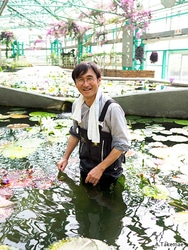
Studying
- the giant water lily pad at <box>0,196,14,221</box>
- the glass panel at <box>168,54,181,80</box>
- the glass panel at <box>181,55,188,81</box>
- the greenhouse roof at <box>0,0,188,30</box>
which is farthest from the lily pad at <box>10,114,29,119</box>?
the glass panel at <box>168,54,181,80</box>

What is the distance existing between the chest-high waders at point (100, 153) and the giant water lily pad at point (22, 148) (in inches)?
33.0

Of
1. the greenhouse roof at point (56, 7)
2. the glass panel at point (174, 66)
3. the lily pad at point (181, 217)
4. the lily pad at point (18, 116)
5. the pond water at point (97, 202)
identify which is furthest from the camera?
the glass panel at point (174, 66)

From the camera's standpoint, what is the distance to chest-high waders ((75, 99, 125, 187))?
1.75 meters

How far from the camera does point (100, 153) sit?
182cm

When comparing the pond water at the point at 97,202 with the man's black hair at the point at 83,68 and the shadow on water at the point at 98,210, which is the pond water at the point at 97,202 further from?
the man's black hair at the point at 83,68

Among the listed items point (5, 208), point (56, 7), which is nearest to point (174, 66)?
point (56, 7)

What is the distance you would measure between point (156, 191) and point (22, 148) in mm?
1556

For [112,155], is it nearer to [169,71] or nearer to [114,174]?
[114,174]

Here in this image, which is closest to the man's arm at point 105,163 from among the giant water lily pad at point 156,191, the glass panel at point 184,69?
the giant water lily pad at point 156,191

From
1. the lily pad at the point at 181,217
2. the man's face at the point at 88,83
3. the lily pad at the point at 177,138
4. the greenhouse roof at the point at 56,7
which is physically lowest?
the lily pad at the point at 181,217

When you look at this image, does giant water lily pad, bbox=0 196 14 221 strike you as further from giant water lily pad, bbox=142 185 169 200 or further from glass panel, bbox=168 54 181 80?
glass panel, bbox=168 54 181 80

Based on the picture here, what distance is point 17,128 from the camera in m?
3.64

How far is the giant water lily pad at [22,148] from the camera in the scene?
2549 mm

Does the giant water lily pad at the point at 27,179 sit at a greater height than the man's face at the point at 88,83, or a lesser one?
lesser
